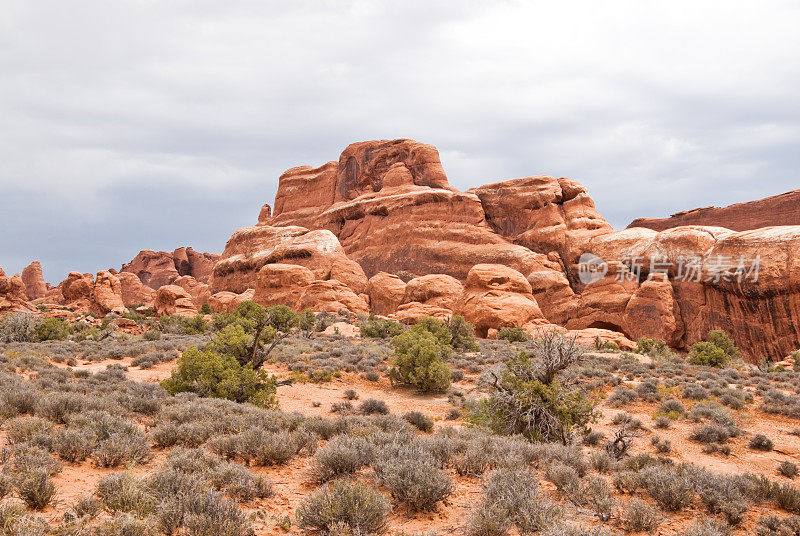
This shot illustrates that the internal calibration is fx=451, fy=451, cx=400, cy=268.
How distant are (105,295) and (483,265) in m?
42.4

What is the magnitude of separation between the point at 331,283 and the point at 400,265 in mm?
14269

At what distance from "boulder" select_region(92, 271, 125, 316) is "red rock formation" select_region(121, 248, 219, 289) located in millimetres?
43019

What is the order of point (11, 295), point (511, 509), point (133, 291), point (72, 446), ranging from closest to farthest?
point (511, 509) < point (72, 446) < point (11, 295) < point (133, 291)

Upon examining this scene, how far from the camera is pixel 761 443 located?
1065cm

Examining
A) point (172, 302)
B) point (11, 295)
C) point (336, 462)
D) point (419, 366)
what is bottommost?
point (419, 366)

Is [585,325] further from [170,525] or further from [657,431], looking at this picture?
[170,525]

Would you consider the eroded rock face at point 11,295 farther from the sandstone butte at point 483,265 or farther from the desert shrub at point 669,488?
the desert shrub at point 669,488

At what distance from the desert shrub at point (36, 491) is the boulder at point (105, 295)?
167 feet

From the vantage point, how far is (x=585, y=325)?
126 feet

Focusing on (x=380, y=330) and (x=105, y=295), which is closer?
(x=380, y=330)

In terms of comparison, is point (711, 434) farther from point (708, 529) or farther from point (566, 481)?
point (708, 529)

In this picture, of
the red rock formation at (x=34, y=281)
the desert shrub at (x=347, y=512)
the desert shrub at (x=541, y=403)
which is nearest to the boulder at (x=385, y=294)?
the desert shrub at (x=541, y=403)

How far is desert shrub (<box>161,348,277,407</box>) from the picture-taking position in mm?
11180

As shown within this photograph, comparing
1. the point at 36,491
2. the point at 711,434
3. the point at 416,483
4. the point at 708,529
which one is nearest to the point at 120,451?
the point at 36,491
